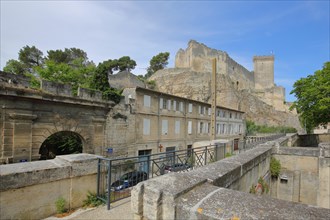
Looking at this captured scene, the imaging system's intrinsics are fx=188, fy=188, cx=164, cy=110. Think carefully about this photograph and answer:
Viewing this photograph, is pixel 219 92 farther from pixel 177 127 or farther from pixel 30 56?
pixel 30 56

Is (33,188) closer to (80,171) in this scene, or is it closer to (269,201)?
(80,171)

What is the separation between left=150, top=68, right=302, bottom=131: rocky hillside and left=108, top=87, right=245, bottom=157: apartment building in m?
14.1

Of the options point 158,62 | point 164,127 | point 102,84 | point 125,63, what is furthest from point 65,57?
point 158,62

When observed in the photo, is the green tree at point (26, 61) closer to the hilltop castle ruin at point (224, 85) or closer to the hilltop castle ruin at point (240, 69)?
the hilltop castle ruin at point (224, 85)

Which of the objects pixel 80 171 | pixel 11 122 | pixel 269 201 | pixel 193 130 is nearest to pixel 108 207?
pixel 80 171

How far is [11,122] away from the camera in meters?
9.54

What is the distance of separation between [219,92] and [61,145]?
114 feet

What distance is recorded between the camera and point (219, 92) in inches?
1668

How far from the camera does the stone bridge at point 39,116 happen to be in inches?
371

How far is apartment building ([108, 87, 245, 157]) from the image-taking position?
51.1 feet

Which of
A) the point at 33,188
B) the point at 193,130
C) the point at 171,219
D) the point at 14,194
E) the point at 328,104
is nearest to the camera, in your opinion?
the point at 171,219

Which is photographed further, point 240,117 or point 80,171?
point 240,117

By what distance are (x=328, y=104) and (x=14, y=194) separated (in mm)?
19136

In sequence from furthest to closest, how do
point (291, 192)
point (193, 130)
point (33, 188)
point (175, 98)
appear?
point (193, 130)
point (175, 98)
point (291, 192)
point (33, 188)
